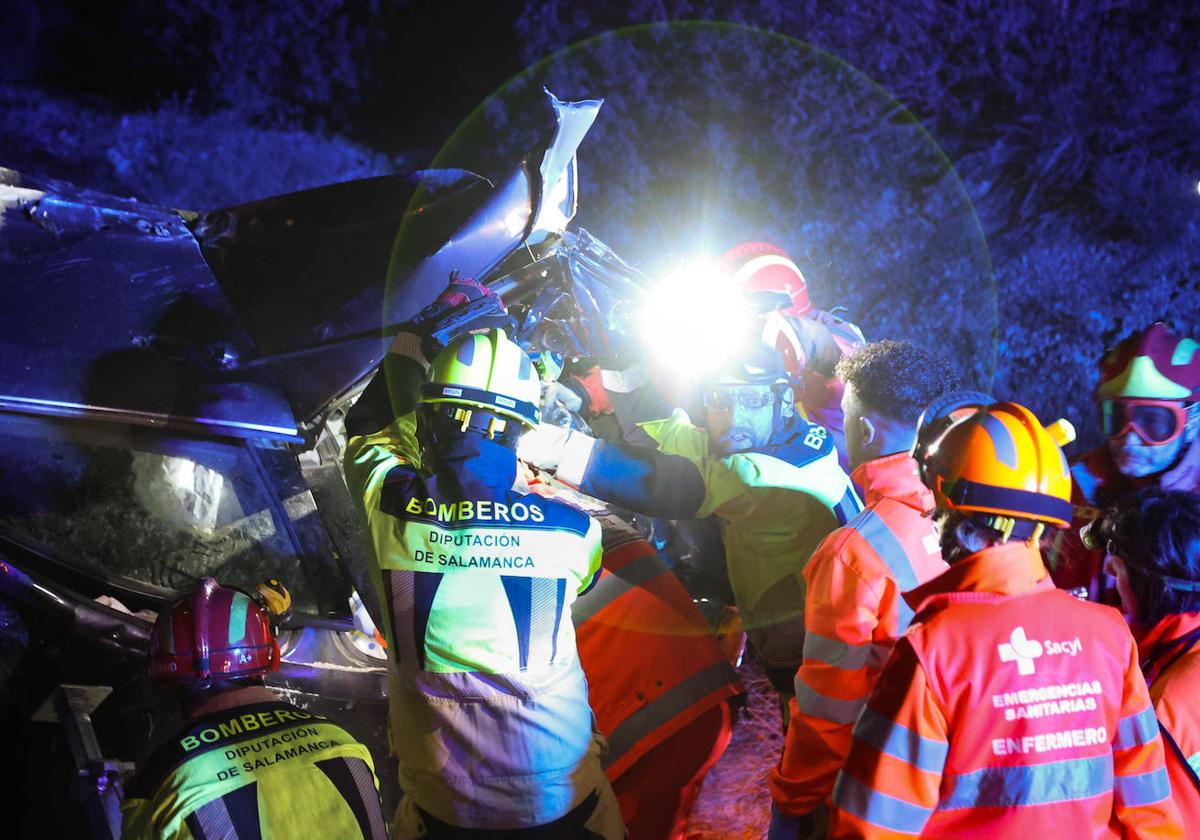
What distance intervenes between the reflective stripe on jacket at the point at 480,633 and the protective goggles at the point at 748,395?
1.10m

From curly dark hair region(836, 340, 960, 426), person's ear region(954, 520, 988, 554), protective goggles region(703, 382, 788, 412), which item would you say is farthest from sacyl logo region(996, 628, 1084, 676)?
protective goggles region(703, 382, 788, 412)

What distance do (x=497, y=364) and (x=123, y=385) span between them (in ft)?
6.04

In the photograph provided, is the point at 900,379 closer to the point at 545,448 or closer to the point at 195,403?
the point at 545,448

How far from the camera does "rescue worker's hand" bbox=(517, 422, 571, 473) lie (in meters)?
3.04

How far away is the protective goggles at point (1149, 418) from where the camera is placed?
3.26m

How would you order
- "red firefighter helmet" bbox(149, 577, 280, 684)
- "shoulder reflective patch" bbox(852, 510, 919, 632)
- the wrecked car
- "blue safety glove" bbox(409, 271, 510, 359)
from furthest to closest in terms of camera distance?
the wrecked car → "blue safety glove" bbox(409, 271, 510, 359) → "shoulder reflective patch" bbox(852, 510, 919, 632) → "red firefighter helmet" bbox(149, 577, 280, 684)

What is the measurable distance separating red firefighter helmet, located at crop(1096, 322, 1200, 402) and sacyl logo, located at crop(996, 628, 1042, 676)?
2.13m

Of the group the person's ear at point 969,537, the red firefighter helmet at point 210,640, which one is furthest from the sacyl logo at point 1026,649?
the red firefighter helmet at point 210,640

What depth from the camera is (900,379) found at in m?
2.67

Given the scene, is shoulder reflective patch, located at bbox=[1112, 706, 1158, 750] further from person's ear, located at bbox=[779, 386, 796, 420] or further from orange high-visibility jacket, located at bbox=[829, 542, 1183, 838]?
person's ear, located at bbox=[779, 386, 796, 420]

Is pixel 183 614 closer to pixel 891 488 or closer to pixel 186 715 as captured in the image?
pixel 186 715

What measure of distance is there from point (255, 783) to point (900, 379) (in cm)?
218

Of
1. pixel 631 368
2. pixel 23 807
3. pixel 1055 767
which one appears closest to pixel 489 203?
pixel 631 368


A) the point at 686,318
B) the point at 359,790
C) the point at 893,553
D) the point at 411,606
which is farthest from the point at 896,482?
the point at 686,318
